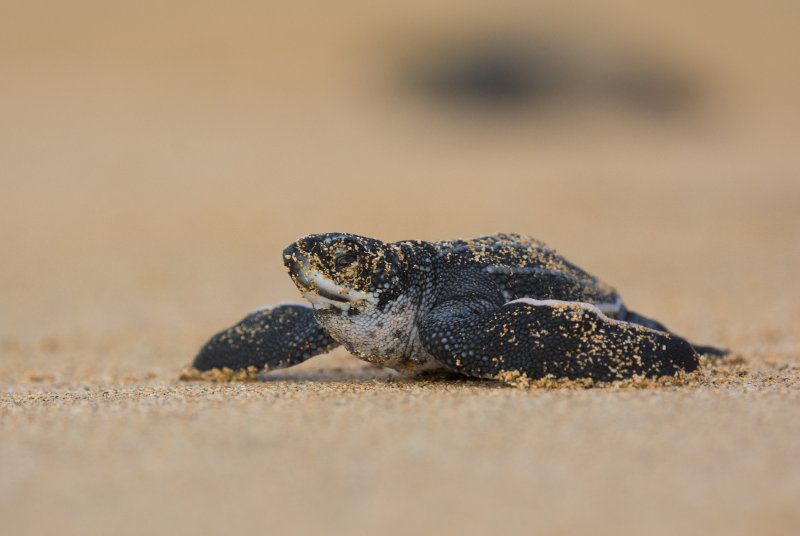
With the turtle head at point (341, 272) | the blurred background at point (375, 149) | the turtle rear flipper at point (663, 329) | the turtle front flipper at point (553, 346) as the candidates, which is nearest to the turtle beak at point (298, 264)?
the turtle head at point (341, 272)

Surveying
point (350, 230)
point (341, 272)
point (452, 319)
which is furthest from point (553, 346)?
point (350, 230)

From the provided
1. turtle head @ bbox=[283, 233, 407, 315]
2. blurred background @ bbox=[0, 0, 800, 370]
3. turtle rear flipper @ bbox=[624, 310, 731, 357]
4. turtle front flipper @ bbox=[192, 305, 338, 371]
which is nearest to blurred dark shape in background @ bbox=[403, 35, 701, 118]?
blurred background @ bbox=[0, 0, 800, 370]

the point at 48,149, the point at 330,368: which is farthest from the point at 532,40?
the point at 330,368

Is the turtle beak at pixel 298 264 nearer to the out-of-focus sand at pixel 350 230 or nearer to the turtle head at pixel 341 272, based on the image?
the turtle head at pixel 341 272

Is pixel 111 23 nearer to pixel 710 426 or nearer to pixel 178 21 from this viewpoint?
pixel 178 21

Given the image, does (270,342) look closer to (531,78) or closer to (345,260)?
(345,260)

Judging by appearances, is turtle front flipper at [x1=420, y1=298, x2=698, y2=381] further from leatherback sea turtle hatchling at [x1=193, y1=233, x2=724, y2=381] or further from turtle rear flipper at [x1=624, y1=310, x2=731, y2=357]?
turtle rear flipper at [x1=624, y1=310, x2=731, y2=357]
